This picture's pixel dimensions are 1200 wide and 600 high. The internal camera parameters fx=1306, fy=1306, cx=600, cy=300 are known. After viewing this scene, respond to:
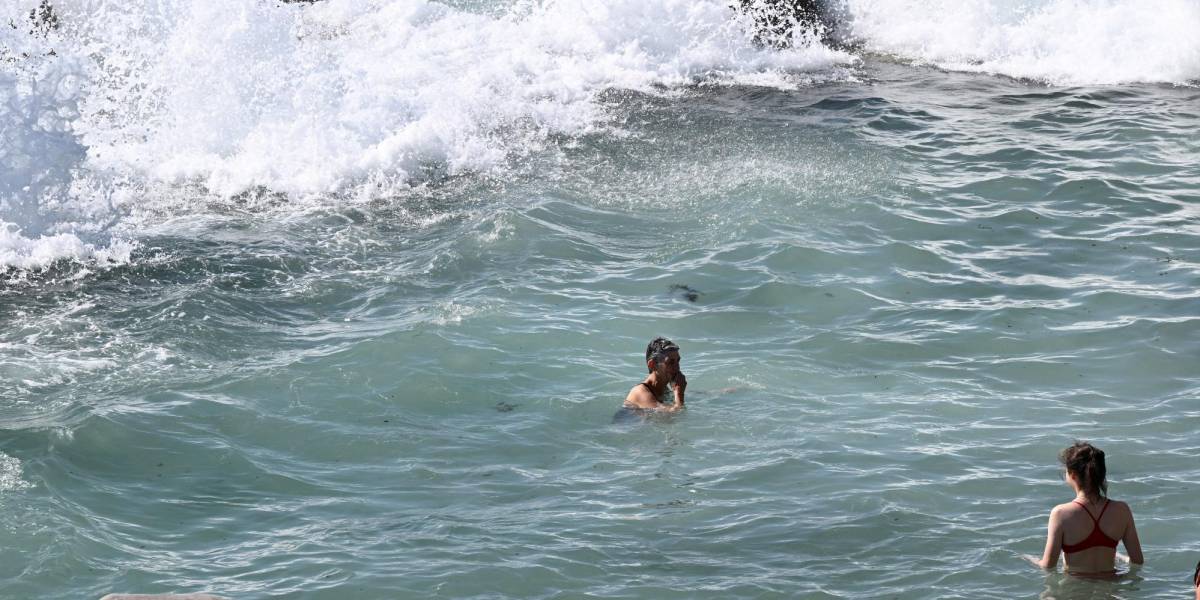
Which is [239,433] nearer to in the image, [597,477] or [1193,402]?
[597,477]

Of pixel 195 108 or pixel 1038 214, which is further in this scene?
pixel 195 108

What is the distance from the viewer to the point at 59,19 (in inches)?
848

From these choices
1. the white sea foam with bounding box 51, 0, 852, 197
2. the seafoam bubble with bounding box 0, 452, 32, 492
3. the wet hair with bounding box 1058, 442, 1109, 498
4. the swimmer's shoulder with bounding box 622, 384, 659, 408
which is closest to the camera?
the wet hair with bounding box 1058, 442, 1109, 498

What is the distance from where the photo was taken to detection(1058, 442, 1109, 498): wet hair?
6738 millimetres

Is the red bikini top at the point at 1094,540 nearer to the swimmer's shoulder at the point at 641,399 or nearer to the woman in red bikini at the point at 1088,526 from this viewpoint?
the woman in red bikini at the point at 1088,526

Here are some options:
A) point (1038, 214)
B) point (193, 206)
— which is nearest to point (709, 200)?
point (1038, 214)

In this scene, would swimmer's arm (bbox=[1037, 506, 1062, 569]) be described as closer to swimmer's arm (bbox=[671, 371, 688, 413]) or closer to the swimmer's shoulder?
swimmer's arm (bbox=[671, 371, 688, 413])

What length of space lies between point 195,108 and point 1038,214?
10.7 metres

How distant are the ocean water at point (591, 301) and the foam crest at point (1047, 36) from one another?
8 cm

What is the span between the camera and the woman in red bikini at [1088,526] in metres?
6.83

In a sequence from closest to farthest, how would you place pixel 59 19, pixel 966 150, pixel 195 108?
1. pixel 966 150
2. pixel 195 108
3. pixel 59 19

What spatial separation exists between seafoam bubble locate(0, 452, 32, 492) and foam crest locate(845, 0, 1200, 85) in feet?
50.0

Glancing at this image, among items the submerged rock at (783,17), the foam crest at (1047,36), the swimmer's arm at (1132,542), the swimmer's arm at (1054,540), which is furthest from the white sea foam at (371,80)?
the swimmer's arm at (1132,542)

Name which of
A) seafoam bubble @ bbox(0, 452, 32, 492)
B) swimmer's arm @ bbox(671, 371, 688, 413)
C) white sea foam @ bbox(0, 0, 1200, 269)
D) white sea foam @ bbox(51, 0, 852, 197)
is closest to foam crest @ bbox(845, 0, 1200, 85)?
white sea foam @ bbox(0, 0, 1200, 269)
